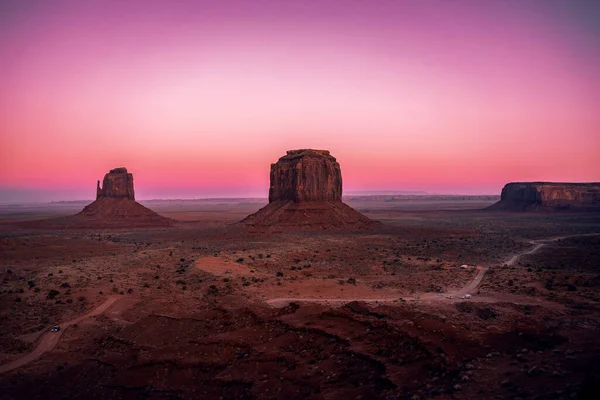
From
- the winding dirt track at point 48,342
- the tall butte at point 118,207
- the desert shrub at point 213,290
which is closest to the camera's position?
the winding dirt track at point 48,342

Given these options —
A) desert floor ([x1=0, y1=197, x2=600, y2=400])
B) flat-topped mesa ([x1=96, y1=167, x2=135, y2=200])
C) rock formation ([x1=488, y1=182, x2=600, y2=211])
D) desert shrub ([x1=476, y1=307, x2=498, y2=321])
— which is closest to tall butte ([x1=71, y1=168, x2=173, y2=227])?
flat-topped mesa ([x1=96, y1=167, x2=135, y2=200])

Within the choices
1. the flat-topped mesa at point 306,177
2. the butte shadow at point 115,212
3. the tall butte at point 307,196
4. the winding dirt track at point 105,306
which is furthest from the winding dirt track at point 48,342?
the butte shadow at point 115,212

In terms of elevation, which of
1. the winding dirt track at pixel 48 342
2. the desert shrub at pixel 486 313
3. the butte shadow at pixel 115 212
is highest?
the butte shadow at pixel 115 212

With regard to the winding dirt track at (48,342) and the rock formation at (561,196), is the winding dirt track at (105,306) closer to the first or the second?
the winding dirt track at (48,342)

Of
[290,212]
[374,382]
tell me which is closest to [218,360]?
[374,382]

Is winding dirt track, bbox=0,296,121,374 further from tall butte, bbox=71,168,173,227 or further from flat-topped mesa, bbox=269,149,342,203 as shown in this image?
tall butte, bbox=71,168,173,227

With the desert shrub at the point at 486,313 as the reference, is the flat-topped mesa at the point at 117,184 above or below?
above

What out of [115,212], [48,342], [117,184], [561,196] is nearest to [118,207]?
[115,212]
